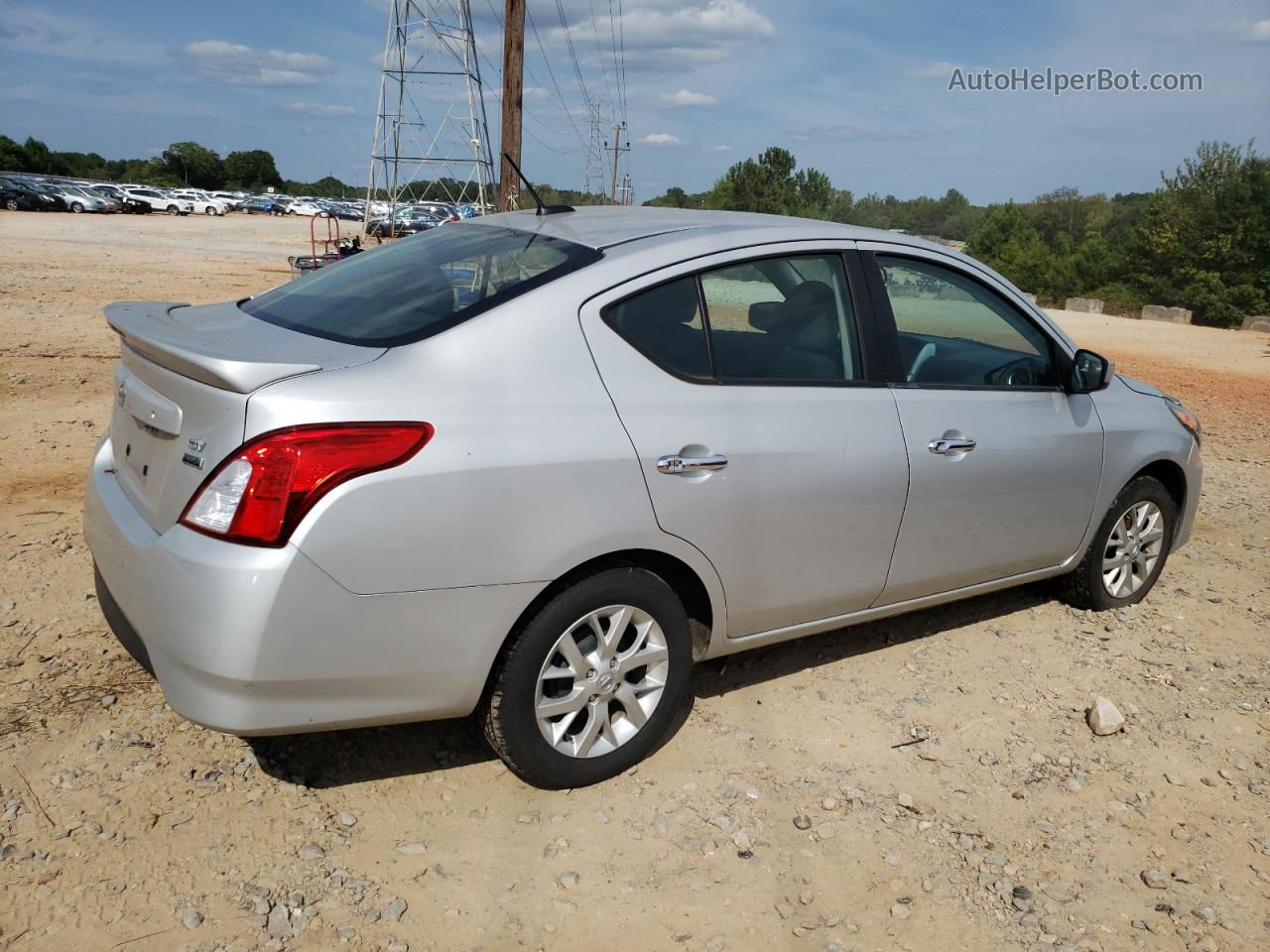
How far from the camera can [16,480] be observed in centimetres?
591

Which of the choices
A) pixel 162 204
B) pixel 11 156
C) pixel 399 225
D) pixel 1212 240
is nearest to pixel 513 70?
pixel 399 225

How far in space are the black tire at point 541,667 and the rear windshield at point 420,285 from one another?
88 centimetres

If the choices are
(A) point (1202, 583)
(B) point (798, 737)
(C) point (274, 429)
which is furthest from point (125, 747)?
(A) point (1202, 583)

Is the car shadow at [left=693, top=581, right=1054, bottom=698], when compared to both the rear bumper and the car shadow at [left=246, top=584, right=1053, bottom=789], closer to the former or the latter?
the car shadow at [left=246, top=584, right=1053, bottom=789]

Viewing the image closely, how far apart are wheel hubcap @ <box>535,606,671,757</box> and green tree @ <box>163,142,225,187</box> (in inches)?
4598

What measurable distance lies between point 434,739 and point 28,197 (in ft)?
185

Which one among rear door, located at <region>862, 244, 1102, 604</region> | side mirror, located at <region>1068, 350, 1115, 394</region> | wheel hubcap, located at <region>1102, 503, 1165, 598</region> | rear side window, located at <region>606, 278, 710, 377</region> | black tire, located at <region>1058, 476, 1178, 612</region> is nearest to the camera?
rear side window, located at <region>606, 278, 710, 377</region>

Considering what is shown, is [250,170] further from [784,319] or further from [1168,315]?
[784,319]

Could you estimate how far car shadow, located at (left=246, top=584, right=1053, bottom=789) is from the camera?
3346mm

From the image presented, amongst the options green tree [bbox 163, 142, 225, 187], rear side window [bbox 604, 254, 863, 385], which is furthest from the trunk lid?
green tree [bbox 163, 142, 225, 187]

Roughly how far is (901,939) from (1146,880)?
2.77ft

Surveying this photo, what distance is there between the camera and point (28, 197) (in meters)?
50.2

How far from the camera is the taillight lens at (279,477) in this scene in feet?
8.50

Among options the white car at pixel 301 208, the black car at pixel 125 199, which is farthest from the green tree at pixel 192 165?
the black car at pixel 125 199
